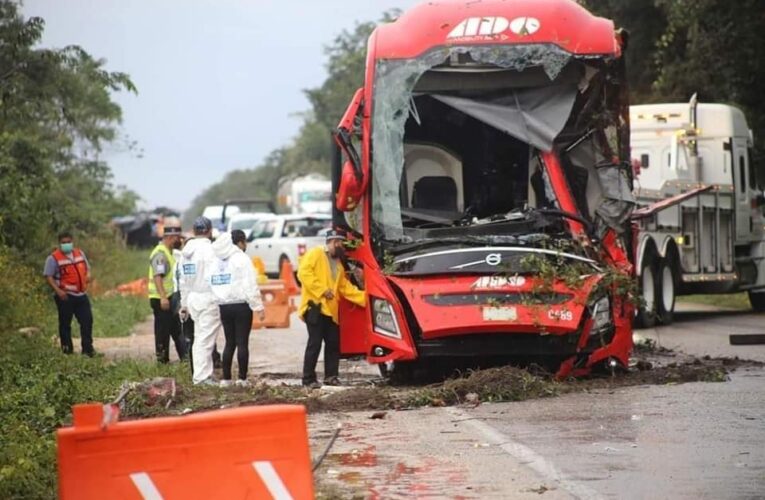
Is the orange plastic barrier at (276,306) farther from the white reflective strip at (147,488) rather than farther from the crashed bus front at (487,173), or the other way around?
the white reflective strip at (147,488)

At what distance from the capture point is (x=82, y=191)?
5162 cm

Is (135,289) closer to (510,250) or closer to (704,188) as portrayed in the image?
(704,188)

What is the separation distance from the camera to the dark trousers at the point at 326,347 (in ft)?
50.3

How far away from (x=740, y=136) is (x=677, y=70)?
7.26 m

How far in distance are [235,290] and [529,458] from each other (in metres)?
6.28

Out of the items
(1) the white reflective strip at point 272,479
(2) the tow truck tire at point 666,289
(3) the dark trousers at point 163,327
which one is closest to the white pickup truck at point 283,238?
(2) the tow truck tire at point 666,289

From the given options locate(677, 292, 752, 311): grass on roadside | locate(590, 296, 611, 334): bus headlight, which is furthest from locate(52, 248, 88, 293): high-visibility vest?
locate(677, 292, 752, 311): grass on roadside

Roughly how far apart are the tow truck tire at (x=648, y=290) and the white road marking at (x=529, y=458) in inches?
395

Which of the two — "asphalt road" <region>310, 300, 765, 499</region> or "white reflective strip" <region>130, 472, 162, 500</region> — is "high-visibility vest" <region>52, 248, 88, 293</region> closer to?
"asphalt road" <region>310, 300, 765, 499</region>

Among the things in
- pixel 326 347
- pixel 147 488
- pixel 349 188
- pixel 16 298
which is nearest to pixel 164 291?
pixel 16 298

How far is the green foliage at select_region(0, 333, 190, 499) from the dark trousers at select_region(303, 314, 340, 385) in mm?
1399

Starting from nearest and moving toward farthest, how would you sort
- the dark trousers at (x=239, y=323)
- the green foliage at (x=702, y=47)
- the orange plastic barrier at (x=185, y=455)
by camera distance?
the orange plastic barrier at (x=185, y=455)
the dark trousers at (x=239, y=323)
the green foliage at (x=702, y=47)

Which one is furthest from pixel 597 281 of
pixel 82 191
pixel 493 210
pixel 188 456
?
pixel 82 191

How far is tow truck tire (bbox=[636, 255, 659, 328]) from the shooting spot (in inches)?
868
